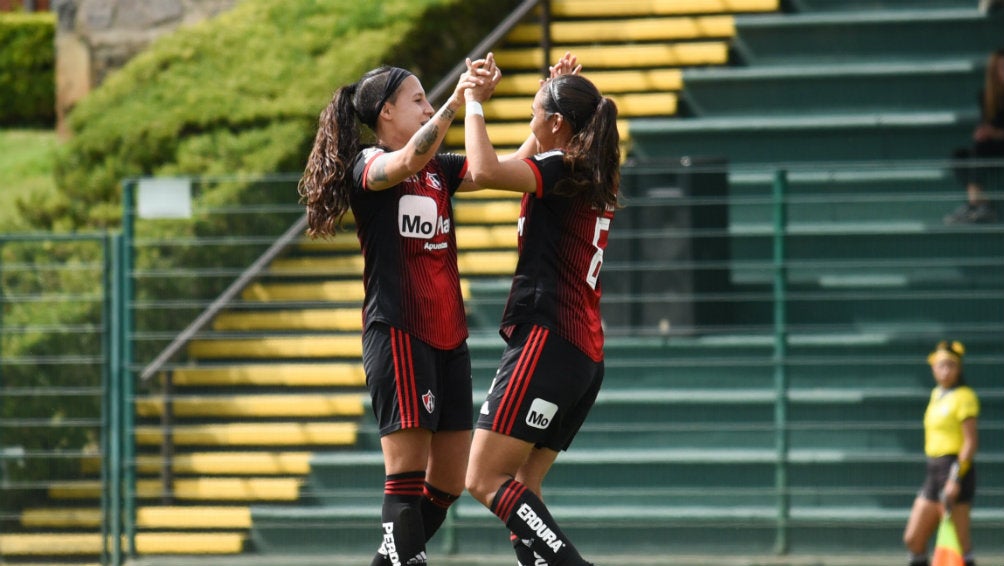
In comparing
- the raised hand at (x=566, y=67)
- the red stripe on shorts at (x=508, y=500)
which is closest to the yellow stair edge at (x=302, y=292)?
the raised hand at (x=566, y=67)

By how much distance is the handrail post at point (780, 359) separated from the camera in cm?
984

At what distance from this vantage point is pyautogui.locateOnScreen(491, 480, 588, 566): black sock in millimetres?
5676

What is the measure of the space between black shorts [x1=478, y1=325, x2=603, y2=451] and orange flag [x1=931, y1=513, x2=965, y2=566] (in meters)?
3.84

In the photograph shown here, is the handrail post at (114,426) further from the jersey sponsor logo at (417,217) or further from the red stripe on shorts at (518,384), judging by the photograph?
the red stripe on shorts at (518,384)

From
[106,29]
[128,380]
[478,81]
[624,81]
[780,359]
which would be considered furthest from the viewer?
[106,29]

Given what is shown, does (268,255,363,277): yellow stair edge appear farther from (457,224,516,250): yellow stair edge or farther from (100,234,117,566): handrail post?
(100,234,117,566): handrail post

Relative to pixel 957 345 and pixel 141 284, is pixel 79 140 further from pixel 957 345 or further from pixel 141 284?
pixel 957 345

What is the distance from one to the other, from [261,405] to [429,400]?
16.3ft

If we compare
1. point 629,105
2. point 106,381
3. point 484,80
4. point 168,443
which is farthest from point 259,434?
point 484,80

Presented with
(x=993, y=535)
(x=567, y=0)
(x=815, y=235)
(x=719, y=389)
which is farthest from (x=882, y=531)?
(x=567, y=0)

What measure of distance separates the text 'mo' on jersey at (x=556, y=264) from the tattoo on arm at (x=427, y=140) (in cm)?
49

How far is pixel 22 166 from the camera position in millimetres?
14961

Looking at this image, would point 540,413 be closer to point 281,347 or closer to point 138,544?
point 281,347

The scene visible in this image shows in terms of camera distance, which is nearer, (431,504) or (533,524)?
(533,524)
